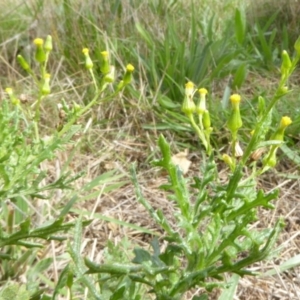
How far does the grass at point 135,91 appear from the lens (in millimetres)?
1671

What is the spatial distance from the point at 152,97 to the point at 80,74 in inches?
13.6

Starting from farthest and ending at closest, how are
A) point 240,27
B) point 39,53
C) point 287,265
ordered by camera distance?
1. point 240,27
2. point 287,265
3. point 39,53

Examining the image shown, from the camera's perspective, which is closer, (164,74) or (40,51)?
(40,51)

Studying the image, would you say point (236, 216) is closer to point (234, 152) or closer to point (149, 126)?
point (234, 152)

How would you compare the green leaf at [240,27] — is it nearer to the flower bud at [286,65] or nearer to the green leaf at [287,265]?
the green leaf at [287,265]

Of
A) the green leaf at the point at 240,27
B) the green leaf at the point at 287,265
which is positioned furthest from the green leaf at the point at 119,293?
Result: the green leaf at the point at 240,27

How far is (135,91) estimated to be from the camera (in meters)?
2.16

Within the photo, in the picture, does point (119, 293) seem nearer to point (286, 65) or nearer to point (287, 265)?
point (286, 65)

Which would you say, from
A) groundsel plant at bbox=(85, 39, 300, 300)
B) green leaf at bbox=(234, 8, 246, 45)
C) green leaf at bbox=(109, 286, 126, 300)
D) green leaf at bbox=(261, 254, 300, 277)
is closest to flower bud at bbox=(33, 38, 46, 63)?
groundsel plant at bbox=(85, 39, 300, 300)

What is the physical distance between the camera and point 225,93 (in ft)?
7.09

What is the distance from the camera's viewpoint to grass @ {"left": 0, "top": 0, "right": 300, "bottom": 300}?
1.67 metres

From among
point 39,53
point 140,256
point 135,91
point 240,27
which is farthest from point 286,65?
point 240,27

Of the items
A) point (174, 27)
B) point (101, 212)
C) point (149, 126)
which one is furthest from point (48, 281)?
point (174, 27)

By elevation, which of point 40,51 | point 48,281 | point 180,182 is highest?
point 40,51
